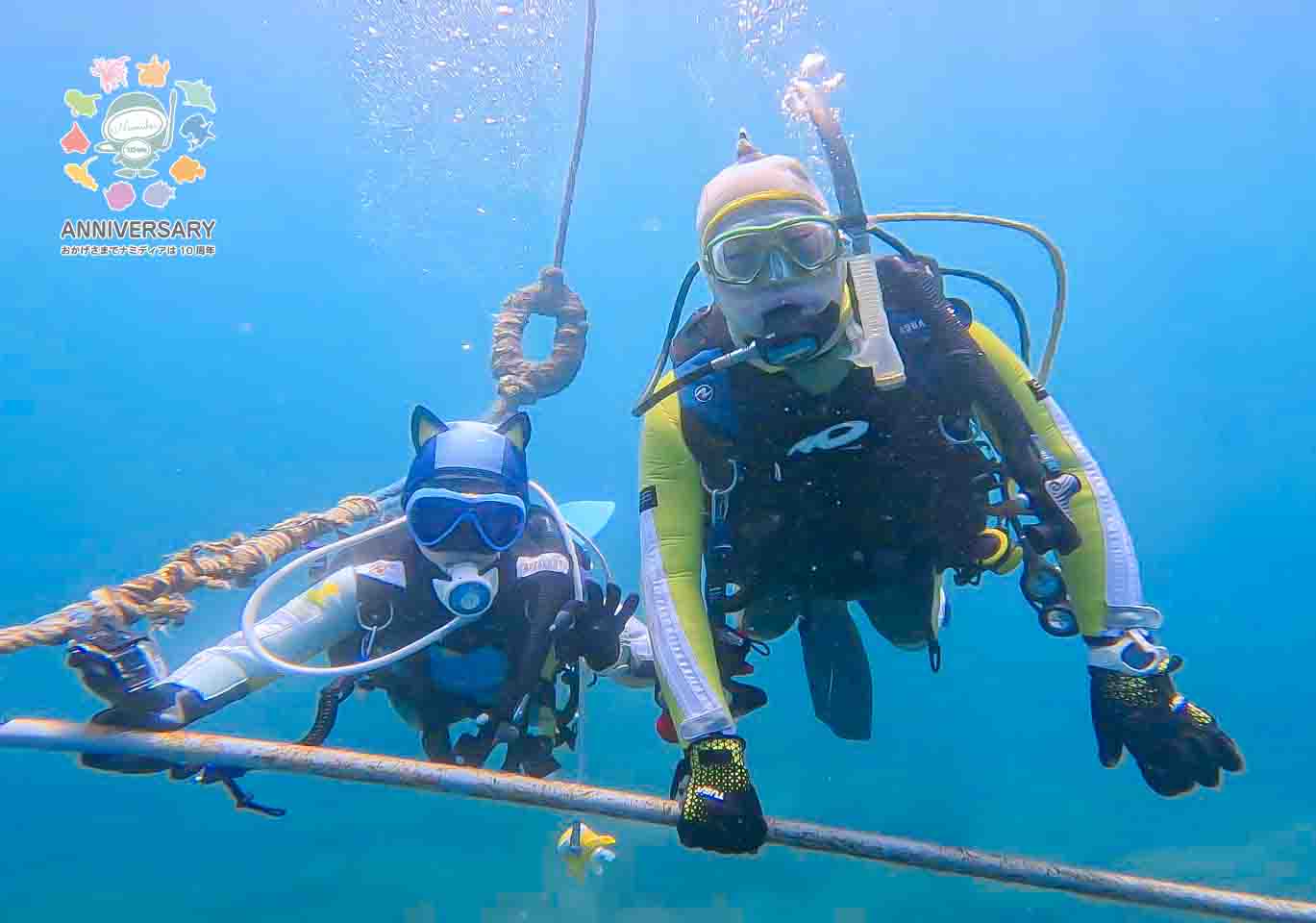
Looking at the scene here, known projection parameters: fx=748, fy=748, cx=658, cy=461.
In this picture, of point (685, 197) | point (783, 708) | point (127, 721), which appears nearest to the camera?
point (127, 721)

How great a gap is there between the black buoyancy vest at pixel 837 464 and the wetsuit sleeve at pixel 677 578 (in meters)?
0.11

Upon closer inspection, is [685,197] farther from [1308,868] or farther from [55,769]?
[55,769]

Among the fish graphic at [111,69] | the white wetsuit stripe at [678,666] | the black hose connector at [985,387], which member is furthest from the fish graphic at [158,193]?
the black hose connector at [985,387]

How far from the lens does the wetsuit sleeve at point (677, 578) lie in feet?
8.74

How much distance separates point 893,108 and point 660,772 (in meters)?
21.4

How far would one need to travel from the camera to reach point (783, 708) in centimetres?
2039

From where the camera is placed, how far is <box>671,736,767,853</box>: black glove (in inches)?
94.1

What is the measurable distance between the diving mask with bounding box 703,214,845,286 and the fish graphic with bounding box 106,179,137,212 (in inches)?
596

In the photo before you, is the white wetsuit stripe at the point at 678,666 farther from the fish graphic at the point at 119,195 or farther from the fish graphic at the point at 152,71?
the fish graphic at the point at 152,71

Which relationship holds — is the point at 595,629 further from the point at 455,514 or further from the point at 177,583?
the point at 177,583

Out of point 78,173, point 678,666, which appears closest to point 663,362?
point 678,666

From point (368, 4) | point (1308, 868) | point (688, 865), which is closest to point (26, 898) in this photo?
point (688, 865)

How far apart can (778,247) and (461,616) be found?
2156 mm

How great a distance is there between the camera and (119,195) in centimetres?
1436
